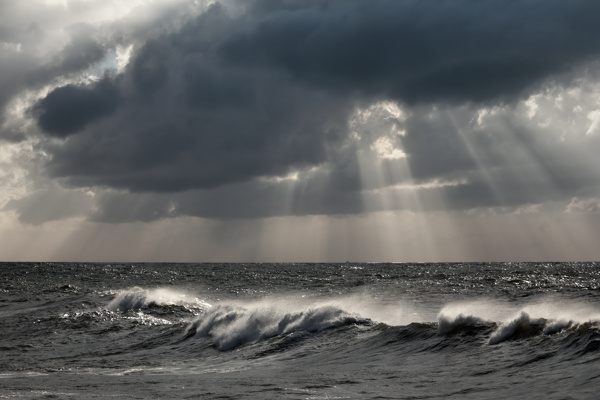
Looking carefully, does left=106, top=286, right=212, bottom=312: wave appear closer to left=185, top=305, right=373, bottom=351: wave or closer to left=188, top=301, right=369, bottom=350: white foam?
left=188, top=301, right=369, bottom=350: white foam

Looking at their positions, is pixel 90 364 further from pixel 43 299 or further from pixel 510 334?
pixel 43 299

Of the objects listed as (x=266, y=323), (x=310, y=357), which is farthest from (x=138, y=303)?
(x=310, y=357)

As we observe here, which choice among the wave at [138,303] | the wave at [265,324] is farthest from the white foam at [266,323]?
the wave at [138,303]

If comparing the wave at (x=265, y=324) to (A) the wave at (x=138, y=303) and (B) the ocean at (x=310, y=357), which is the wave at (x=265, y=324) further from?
(A) the wave at (x=138, y=303)

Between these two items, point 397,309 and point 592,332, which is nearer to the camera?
point 592,332

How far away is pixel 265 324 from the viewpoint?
2406 centimetres

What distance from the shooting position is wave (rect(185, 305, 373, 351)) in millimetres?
22625

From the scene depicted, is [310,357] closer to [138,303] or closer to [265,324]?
[265,324]

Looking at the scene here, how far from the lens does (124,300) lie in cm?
3869

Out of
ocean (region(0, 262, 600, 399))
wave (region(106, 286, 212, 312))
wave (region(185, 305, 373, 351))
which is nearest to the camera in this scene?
ocean (region(0, 262, 600, 399))

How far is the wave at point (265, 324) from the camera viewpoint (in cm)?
2262

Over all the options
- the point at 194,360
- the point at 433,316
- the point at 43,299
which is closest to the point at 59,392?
the point at 194,360

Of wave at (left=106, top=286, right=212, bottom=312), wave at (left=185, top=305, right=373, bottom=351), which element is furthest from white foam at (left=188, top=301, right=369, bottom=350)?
wave at (left=106, top=286, right=212, bottom=312)

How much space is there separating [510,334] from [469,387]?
4983mm
